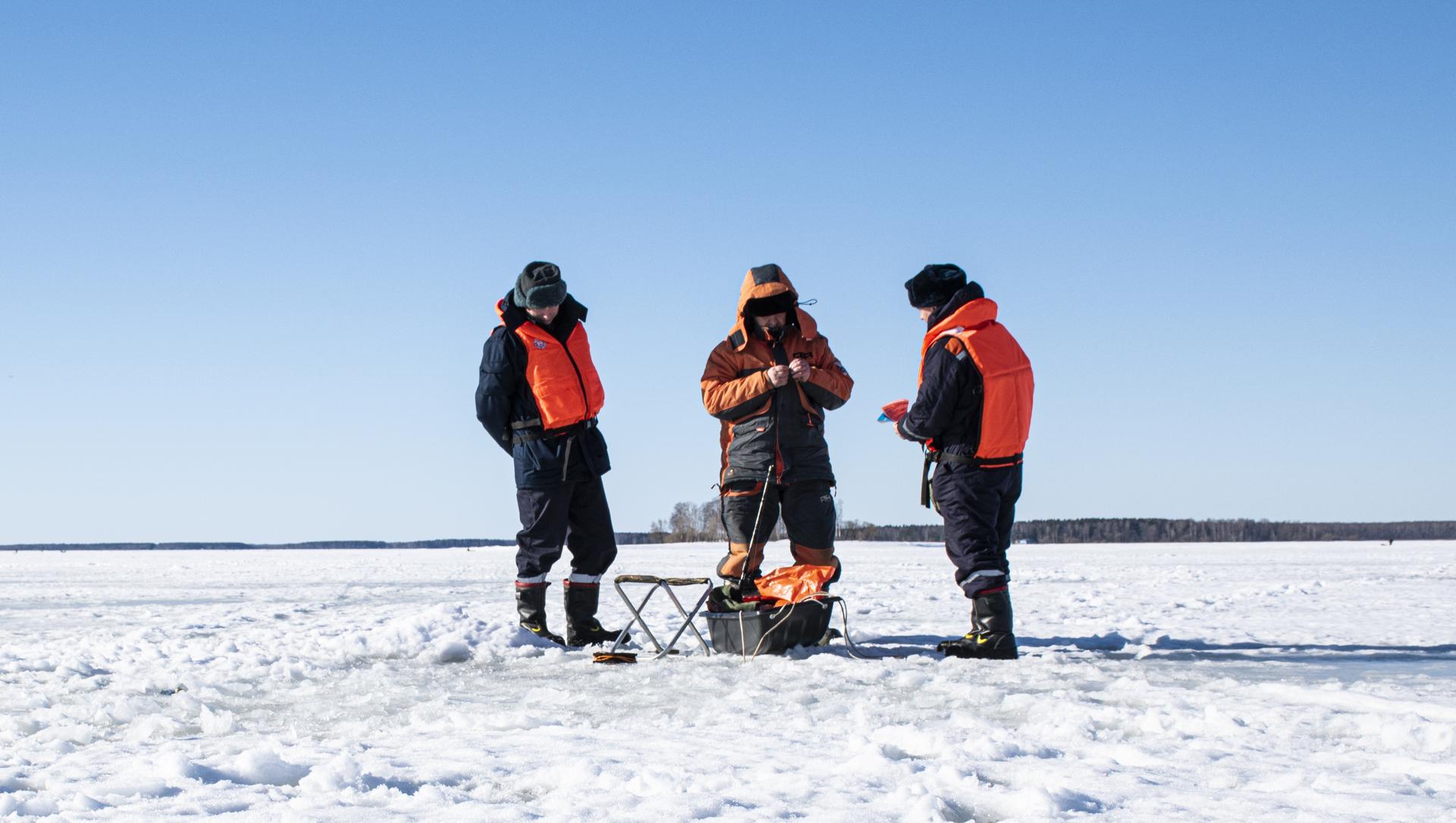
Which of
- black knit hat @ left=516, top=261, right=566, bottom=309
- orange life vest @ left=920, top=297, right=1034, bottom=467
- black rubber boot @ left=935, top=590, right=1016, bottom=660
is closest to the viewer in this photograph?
black rubber boot @ left=935, top=590, right=1016, bottom=660

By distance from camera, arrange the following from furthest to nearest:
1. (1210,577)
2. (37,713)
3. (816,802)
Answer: (1210,577) → (37,713) → (816,802)

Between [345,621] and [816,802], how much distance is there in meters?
4.84

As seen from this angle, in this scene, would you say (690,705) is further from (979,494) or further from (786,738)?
(979,494)

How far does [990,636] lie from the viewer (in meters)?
4.55

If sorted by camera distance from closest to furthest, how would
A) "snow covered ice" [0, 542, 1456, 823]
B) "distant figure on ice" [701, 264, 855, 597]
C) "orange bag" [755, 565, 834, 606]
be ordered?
"snow covered ice" [0, 542, 1456, 823], "orange bag" [755, 565, 834, 606], "distant figure on ice" [701, 264, 855, 597]

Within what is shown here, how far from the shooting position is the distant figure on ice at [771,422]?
4.96 metres

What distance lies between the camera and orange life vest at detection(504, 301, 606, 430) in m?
5.23

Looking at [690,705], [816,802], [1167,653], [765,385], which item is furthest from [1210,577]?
[816,802]

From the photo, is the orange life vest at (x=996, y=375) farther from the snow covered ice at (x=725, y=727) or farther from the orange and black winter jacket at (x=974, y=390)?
the snow covered ice at (x=725, y=727)

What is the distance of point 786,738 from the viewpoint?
2773 millimetres

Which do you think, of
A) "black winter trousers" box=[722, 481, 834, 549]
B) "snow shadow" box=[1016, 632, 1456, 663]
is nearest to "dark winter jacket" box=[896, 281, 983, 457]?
"black winter trousers" box=[722, 481, 834, 549]

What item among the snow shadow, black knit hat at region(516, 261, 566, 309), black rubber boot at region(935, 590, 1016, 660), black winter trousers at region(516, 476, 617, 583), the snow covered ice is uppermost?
black knit hat at region(516, 261, 566, 309)

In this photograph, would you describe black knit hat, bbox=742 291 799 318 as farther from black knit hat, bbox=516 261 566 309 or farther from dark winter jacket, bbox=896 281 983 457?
black knit hat, bbox=516 261 566 309

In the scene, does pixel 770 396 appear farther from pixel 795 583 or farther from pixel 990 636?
pixel 990 636
